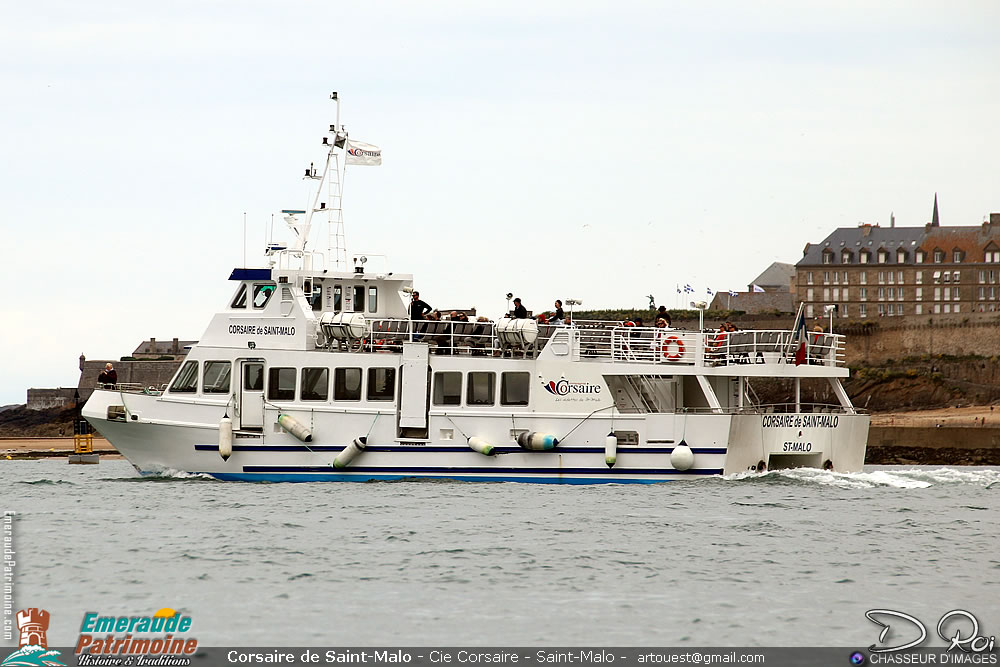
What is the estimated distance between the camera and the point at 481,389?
23.0 m

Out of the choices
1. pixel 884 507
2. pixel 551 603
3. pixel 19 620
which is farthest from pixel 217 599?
pixel 884 507

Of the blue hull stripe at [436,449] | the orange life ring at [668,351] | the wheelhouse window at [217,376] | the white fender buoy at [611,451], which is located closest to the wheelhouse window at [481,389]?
the blue hull stripe at [436,449]

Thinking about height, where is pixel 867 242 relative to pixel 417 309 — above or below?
above

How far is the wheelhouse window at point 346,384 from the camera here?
2309 cm

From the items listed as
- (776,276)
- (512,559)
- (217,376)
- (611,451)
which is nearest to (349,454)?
(217,376)

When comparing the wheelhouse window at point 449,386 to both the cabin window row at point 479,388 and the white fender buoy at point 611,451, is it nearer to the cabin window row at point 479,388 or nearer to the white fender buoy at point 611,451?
the cabin window row at point 479,388

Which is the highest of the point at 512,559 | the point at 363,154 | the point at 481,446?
the point at 363,154

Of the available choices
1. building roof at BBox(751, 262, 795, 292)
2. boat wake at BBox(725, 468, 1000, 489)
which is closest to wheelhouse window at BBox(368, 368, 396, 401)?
boat wake at BBox(725, 468, 1000, 489)

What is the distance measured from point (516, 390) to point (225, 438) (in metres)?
5.15

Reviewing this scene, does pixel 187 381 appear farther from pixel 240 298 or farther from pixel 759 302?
pixel 759 302

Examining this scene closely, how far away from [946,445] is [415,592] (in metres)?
29.4

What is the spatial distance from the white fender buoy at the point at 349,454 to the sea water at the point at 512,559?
2.40ft
